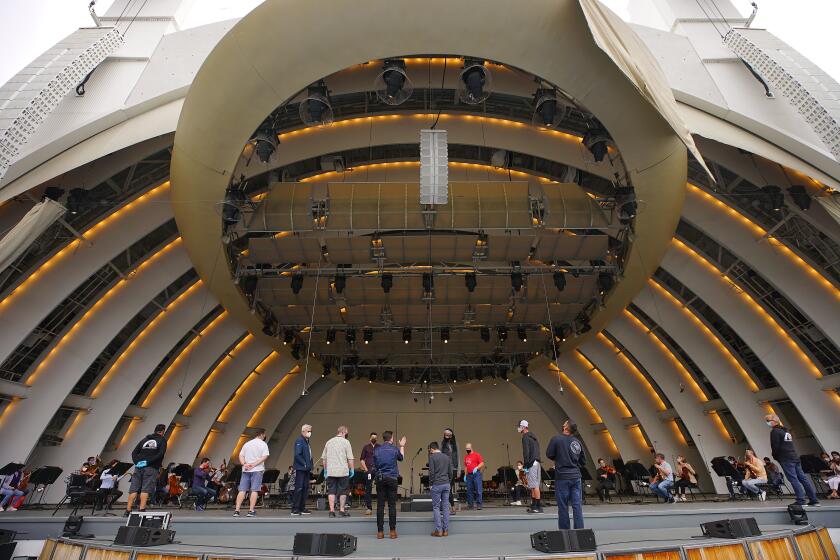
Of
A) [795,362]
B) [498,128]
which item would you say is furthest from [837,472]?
[498,128]

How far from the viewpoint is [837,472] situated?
37.6 feet

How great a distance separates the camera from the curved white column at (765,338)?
12.5m

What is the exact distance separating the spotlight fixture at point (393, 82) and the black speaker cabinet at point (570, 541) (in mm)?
7314

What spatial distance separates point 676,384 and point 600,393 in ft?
14.4

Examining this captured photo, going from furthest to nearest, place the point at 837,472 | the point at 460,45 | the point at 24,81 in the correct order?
the point at 837,472 → the point at 24,81 → the point at 460,45

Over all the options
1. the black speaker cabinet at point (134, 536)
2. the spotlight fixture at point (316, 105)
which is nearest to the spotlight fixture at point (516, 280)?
the spotlight fixture at point (316, 105)

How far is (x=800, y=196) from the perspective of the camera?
10078 millimetres

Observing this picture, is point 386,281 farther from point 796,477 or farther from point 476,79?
point 796,477

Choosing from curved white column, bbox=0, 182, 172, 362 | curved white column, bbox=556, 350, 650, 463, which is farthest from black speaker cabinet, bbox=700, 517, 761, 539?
curved white column, bbox=556, 350, 650, 463

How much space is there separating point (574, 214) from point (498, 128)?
305 centimetres

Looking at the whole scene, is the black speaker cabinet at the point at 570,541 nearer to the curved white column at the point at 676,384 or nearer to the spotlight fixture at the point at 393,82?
the spotlight fixture at the point at 393,82

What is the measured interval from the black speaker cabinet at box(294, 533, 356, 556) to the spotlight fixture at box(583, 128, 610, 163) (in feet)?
27.8

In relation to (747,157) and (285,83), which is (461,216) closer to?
(285,83)

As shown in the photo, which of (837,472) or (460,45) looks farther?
(837,472)
